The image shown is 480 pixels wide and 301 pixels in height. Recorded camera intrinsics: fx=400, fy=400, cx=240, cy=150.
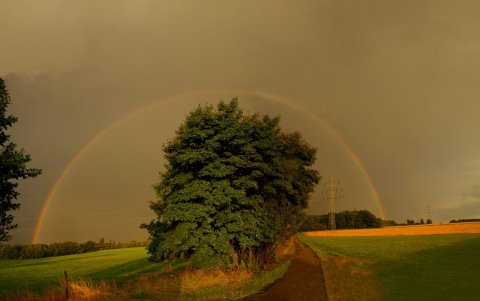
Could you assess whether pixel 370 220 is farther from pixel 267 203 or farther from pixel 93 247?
pixel 267 203

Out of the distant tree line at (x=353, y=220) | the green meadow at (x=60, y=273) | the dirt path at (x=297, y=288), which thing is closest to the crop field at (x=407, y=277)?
the dirt path at (x=297, y=288)

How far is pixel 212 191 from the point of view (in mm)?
28641

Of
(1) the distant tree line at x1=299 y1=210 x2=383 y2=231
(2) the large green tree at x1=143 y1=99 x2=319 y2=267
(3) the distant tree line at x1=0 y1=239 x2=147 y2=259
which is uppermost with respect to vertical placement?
(2) the large green tree at x1=143 y1=99 x2=319 y2=267

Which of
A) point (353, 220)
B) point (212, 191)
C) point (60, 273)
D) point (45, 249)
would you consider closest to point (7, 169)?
point (212, 191)

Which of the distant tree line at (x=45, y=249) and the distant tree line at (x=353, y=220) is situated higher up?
the distant tree line at (x=353, y=220)

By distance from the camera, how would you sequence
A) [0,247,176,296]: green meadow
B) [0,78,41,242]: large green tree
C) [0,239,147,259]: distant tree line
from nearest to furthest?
[0,78,41,242]: large green tree
[0,247,176,296]: green meadow
[0,239,147,259]: distant tree line

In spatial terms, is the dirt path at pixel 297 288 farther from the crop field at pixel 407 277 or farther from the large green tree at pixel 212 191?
the large green tree at pixel 212 191

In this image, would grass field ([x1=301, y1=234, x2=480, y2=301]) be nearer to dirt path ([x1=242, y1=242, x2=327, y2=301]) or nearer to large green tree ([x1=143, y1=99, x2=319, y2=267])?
dirt path ([x1=242, y1=242, x2=327, y2=301])

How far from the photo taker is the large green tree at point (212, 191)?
90.5ft

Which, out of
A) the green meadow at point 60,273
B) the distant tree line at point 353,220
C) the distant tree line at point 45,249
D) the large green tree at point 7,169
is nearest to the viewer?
the large green tree at point 7,169

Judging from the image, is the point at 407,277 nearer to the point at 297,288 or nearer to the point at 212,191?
the point at 297,288

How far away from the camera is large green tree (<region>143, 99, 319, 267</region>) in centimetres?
2759

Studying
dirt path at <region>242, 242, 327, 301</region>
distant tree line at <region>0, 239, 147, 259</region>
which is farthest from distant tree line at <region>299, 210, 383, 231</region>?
dirt path at <region>242, 242, 327, 301</region>

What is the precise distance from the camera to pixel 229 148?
3109 centimetres
